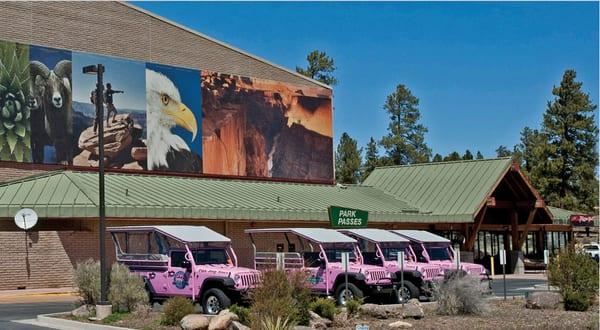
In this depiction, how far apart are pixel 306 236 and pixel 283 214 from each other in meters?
15.3

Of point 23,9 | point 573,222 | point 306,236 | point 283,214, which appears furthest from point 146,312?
point 573,222

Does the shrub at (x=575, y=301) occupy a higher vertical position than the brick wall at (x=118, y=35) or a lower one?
lower

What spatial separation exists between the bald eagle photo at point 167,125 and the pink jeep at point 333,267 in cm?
1852

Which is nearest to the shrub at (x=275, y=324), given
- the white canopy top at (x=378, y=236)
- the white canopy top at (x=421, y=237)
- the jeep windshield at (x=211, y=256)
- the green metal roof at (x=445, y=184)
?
the jeep windshield at (x=211, y=256)

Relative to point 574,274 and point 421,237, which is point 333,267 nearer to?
point 421,237

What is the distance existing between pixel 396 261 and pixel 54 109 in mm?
19439

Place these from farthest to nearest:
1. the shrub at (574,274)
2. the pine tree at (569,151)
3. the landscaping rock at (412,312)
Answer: the pine tree at (569,151)
the shrub at (574,274)
the landscaping rock at (412,312)

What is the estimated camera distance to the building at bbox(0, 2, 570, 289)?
3428 cm

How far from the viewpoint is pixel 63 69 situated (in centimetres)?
3797

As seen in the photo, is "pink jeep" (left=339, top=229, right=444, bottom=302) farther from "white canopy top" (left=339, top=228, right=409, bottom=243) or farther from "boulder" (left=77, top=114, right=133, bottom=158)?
"boulder" (left=77, top=114, right=133, bottom=158)

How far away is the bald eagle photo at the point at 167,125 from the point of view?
1618 inches

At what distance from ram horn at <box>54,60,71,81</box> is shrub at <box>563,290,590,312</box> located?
81.9 ft

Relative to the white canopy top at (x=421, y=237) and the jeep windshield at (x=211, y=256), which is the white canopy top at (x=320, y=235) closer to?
the jeep windshield at (x=211, y=256)

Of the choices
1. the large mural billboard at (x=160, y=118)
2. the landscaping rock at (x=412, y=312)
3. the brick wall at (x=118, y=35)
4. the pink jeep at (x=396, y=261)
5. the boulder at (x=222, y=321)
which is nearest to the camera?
the boulder at (x=222, y=321)
